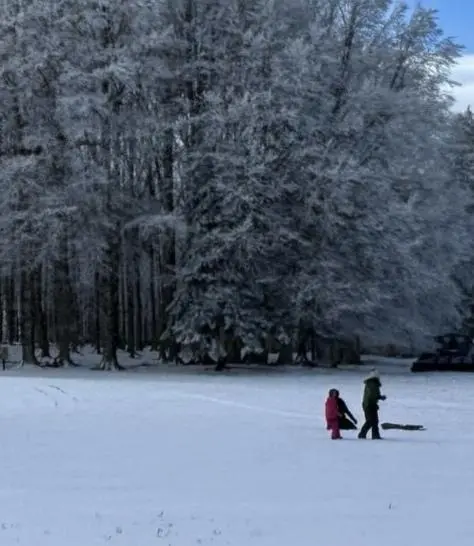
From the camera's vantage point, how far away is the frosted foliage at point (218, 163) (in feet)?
136

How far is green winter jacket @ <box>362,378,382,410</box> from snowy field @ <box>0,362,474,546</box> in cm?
85

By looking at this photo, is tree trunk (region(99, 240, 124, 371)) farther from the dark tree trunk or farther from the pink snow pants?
the pink snow pants

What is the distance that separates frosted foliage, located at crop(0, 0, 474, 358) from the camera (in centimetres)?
4156

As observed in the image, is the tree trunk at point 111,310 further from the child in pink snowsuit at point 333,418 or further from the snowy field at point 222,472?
the child in pink snowsuit at point 333,418

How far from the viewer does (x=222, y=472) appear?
16281 millimetres

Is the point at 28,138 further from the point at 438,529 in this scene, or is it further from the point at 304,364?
the point at 438,529

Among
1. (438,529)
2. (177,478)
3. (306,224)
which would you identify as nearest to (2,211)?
(306,224)

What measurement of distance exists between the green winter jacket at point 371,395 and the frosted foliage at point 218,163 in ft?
63.5

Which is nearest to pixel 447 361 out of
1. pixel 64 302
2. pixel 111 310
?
pixel 111 310

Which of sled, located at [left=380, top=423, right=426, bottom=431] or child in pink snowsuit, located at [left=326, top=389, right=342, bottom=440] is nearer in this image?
child in pink snowsuit, located at [left=326, top=389, right=342, bottom=440]

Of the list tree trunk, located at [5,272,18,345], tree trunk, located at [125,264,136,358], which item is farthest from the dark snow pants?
tree trunk, located at [5,272,18,345]

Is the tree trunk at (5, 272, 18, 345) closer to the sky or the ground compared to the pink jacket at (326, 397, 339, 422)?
closer to the sky

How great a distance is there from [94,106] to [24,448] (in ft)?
81.5

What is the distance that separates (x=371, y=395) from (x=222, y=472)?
603cm
